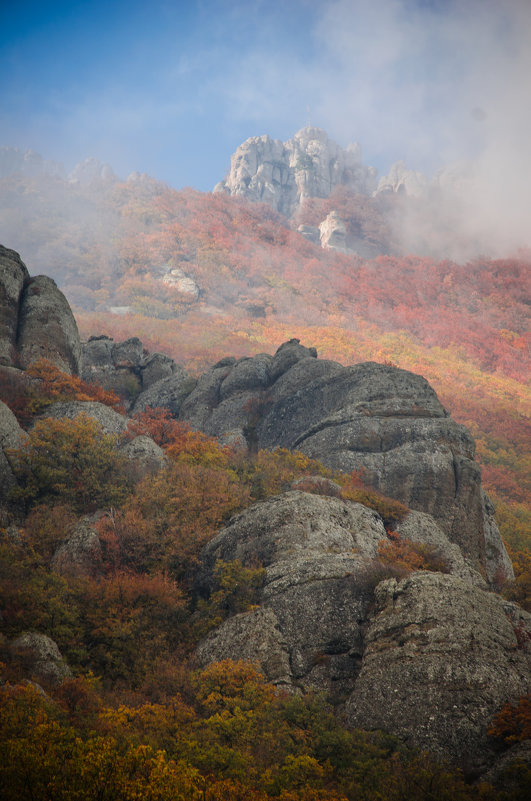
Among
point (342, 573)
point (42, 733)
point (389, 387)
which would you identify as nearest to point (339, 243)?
point (389, 387)

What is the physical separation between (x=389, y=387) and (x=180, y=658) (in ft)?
73.0

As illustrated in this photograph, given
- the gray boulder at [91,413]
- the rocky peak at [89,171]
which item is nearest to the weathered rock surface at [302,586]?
the gray boulder at [91,413]

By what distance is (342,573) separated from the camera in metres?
16.8

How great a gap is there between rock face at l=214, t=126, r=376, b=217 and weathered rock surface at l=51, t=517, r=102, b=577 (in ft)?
518

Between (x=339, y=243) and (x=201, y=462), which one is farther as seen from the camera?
(x=339, y=243)

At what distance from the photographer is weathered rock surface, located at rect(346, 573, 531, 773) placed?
11227mm

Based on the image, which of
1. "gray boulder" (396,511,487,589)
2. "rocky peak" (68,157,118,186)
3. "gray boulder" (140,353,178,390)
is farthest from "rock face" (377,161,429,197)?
"gray boulder" (396,511,487,589)

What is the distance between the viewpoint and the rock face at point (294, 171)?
535 ft

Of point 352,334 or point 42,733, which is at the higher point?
point 352,334

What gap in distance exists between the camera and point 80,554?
60.1 feet

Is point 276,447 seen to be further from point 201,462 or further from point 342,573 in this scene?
point 342,573

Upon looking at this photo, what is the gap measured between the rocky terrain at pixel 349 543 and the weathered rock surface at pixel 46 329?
4.2 inches

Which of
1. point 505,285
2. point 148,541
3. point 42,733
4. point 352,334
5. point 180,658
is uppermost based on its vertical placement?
point 505,285

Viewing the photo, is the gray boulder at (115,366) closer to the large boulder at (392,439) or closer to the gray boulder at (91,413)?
the gray boulder at (91,413)
